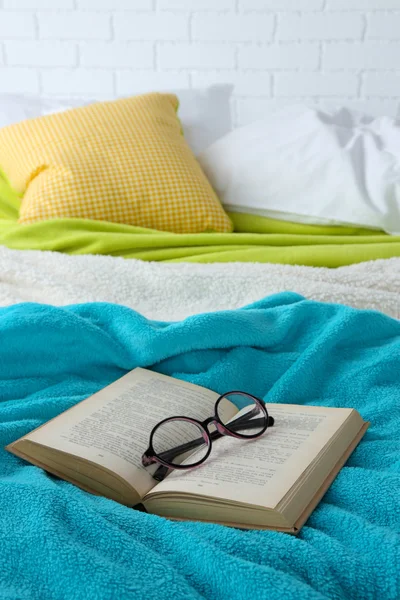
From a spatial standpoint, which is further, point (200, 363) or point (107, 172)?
point (107, 172)

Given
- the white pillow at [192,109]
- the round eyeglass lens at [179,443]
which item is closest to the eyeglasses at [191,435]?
the round eyeglass lens at [179,443]

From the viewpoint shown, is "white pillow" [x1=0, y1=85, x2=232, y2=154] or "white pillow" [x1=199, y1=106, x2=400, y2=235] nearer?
"white pillow" [x1=199, y1=106, x2=400, y2=235]

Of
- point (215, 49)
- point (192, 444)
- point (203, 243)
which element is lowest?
point (203, 243)

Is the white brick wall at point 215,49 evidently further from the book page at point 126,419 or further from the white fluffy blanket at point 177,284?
the book page at point 126,419

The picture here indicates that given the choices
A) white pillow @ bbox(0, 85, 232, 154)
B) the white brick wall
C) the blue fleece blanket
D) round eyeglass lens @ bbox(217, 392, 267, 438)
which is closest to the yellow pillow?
white pillow @ bbox(0, 85, 232, 154)

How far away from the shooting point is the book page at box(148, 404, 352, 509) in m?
0.60

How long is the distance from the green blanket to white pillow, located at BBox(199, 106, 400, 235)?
6cm

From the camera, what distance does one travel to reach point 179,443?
28.3 inches

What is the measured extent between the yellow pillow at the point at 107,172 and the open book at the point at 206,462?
2.72 feet

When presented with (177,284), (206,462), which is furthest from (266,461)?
(177,284)

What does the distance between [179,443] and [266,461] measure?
0.33ft

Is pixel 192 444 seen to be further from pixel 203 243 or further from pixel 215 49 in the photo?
pixel 215 49

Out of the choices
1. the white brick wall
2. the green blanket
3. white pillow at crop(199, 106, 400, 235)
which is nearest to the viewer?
the green blanket

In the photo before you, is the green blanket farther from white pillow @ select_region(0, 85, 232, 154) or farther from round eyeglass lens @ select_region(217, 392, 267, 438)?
round eyeglass lens @ select_region(217, 392, 267, 438)
